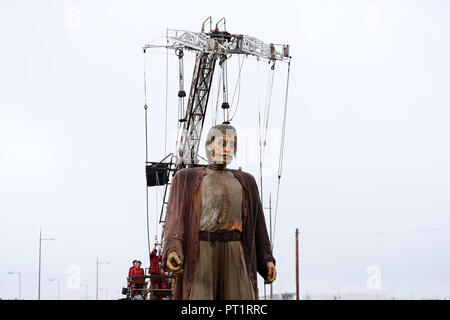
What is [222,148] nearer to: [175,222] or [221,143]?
[221,143]

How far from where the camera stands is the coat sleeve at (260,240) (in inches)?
277

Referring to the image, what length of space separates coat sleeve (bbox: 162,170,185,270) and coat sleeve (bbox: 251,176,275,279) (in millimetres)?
789

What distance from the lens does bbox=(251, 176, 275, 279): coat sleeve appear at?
704cm

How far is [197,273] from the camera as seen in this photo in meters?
6.62

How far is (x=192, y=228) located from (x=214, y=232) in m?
0.22

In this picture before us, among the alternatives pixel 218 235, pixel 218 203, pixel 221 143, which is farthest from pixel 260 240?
pixel 221 143

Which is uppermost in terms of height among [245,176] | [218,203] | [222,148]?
[222,148]

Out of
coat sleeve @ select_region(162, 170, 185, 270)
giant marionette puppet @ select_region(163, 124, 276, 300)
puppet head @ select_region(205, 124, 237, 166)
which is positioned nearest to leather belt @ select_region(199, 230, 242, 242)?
giant marionette puppet @ select_region(163, 124, 276, 300)

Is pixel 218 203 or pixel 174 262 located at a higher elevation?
pixel 218 203

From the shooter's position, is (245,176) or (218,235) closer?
(218,235)

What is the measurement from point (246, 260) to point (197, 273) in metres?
0.54

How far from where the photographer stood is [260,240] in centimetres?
711
